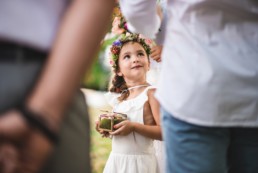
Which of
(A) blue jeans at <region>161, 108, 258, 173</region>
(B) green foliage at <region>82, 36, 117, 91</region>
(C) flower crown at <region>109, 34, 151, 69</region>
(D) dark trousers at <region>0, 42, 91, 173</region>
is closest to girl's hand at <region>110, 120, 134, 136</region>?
(C) flower crown at <region>109, 34, 151, 69</region>

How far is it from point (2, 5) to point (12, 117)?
196mm

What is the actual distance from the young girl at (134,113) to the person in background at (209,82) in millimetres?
1284

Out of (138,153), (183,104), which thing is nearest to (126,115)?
(138,153)

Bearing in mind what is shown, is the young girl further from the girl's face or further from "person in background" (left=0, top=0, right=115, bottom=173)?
"person in background" (left=0, top=0, right=115, bottom=173)

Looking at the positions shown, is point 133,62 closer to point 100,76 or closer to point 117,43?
point 117,43

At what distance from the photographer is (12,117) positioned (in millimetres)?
583

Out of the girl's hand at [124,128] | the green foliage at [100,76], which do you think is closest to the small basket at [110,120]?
the girl's hand at [124,128]

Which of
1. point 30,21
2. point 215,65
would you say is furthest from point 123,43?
point 30,21

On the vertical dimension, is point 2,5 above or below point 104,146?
above

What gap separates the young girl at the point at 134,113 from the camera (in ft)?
7.90

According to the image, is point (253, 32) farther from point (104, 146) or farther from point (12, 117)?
point (104, 146)

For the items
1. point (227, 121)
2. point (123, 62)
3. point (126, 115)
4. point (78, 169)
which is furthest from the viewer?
point (123, 62)

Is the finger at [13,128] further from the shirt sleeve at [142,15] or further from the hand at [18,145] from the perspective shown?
the shirt sleeve at [142,15]

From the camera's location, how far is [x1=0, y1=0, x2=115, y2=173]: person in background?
58cm
